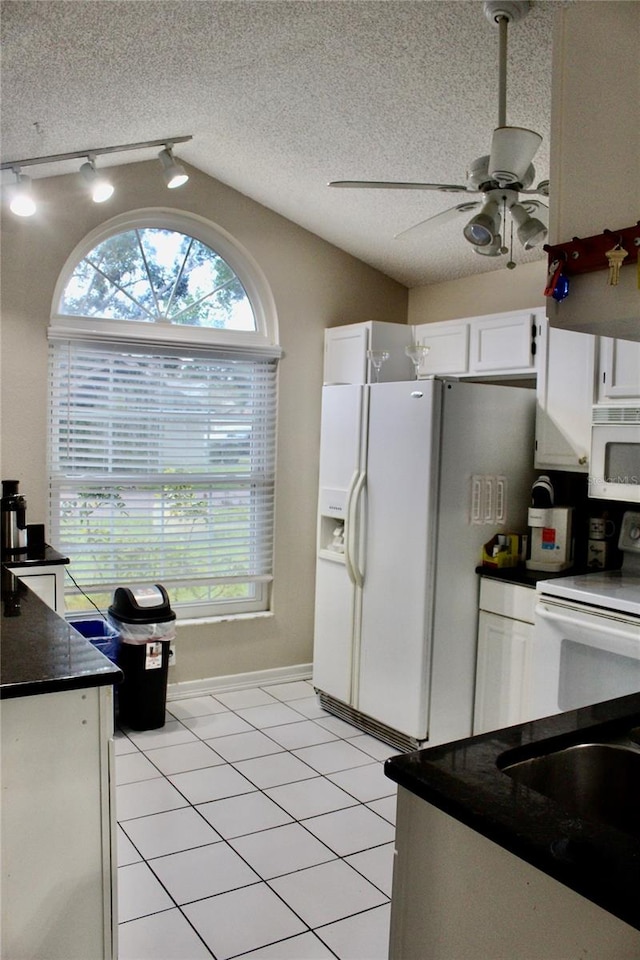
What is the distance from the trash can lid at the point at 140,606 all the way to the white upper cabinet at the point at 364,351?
5.40 ft

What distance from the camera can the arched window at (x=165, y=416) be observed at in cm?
400

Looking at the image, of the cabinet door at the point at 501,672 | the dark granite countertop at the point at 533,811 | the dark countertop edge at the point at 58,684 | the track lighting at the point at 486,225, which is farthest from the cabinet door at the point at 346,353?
the dark granite countertop at the point at 533,811

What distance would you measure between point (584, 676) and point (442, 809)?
202cm

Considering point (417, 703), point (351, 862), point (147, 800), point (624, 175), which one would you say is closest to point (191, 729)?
point (147, 800)

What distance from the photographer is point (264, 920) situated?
2350mm

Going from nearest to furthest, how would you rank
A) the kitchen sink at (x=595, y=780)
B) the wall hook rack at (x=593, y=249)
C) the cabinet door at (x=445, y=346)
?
the wall hook rack at (x=593, y=249), the kitchen sink at (x=595, y=780), the cabinet door at (x=445, y=346)

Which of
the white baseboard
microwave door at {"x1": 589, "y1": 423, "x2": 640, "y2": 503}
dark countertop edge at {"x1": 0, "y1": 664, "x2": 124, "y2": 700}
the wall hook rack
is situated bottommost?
the white baseboard

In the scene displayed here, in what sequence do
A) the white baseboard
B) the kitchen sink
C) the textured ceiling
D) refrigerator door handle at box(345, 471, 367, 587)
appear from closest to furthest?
the kitchen sink → the textured ceiling → refrigerator door handle at box(345, 471, 367, 587) → the white baseboard

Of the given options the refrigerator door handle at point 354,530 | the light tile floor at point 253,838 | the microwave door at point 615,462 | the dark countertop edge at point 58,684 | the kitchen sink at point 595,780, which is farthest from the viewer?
the refrigerator door handle at point 354,530

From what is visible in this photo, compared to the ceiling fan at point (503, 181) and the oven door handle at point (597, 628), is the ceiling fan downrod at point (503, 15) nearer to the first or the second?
the ceiling fan at point (503, 181)

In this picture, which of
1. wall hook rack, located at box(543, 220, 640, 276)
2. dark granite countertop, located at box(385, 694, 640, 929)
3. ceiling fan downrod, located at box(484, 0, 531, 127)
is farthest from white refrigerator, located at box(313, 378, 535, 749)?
wall hook rack, located at box(543, 220, 640, 276)

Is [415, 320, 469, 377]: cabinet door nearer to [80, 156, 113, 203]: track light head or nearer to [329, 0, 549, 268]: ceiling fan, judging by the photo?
[329, 0, 549, 268]: ceiling fan

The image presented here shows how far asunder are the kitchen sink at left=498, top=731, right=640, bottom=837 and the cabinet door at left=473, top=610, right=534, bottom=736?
190 cm

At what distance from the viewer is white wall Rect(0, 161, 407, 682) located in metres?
3.78
